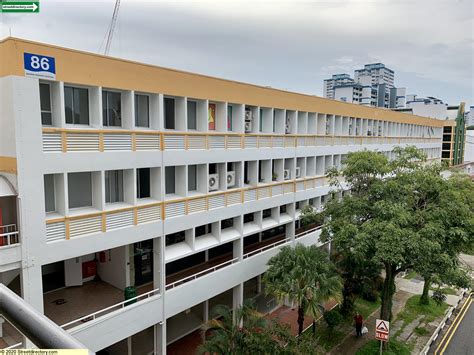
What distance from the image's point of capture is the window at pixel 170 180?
55.9ft

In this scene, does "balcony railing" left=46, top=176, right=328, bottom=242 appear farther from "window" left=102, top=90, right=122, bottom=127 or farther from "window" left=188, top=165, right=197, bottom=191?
"window" left=102, top=90, right=122, bottom=127

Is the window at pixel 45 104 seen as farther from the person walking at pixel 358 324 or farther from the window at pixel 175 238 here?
the person walking at pixel 358 324

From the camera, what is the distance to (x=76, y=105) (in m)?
13.5

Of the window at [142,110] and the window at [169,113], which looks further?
the window at [169,113]

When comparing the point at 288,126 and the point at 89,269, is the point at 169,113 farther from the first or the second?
the point at 288,126

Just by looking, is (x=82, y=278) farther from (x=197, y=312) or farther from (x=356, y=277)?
(x=356, y=277)

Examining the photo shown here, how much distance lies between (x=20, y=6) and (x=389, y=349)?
20927 millimetres

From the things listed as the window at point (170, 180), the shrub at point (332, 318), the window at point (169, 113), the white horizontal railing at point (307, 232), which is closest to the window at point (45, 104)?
the window at point (169, 113)

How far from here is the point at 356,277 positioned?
20.9 metres

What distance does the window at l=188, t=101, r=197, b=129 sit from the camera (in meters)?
17.7

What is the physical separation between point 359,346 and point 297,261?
632cm

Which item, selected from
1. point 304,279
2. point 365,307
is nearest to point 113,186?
point 304,279

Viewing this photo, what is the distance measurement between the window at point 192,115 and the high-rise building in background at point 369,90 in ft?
86.3

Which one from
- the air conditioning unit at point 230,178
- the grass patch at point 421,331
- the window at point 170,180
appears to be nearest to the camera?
the window at point 170,180
